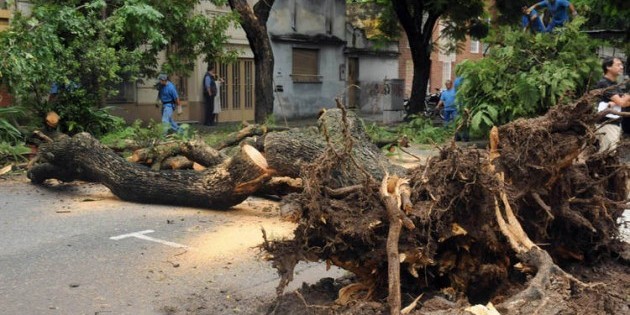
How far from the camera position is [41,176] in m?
8.70

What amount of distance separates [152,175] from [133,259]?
222 centimetres

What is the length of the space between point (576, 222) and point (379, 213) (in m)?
1.51

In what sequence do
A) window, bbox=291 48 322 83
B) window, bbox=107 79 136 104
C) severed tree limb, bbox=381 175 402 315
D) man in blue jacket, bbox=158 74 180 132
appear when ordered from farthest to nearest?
window, bbox=291 48 322 83 → window, bbox=107 79 136 104 → man in blue jacket, bbox=158 74 180 132 → severed tree limb, bbox=381 175 402 315

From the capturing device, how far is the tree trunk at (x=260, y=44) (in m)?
14.8

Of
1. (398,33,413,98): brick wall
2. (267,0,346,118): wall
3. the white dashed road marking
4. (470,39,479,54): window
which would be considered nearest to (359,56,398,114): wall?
(267,0,346,118): wall

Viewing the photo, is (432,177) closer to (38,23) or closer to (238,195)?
(238,195)

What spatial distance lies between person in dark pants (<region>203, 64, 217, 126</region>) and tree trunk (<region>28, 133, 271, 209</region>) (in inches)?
402

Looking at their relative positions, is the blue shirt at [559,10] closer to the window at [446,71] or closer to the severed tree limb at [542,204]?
the severed tree limb at [542,204]

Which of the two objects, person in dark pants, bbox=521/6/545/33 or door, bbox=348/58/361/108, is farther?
door, bbox=348/58/361/108

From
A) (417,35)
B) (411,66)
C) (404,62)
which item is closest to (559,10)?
(417,35)

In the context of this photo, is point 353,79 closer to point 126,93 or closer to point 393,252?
point 126,93

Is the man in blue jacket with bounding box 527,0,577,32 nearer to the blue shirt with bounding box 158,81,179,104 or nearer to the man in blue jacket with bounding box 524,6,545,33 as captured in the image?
the man in blue jacket with bounding box 524,6,545,33

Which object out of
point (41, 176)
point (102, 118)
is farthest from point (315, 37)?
point (41, 176)

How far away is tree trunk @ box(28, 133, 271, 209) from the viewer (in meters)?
6.71
